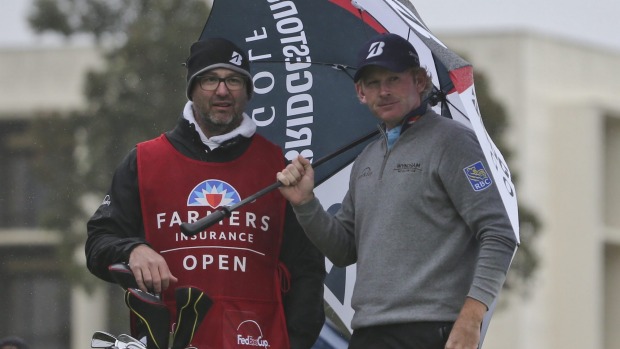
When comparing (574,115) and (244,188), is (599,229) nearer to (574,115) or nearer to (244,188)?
(574,115)

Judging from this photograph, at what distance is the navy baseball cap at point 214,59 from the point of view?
18.5 feet

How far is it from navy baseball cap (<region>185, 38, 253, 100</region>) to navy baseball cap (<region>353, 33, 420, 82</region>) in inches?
19.7

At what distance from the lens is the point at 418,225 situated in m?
5.19

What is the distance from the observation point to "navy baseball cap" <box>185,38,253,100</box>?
5.64 m

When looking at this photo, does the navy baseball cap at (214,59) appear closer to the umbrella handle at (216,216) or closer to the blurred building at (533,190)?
the umbrella handle at (216,216)

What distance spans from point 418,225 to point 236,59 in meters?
0.98

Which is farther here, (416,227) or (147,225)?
(147,225)

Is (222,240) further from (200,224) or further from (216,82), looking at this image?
(216,82)

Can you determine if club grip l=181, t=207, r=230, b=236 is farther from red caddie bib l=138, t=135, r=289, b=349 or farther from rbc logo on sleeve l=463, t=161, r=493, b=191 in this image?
rbc logo on sleeve l=463, t=161, r=493, b=191

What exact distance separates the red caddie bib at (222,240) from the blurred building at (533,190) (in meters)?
24.0

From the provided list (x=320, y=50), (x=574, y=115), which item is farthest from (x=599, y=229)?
(x=320, y=50)

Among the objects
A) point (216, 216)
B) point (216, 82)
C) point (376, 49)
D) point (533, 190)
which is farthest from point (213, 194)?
point (533, 190)

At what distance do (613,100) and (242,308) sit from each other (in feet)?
93.0

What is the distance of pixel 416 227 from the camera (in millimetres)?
5184
